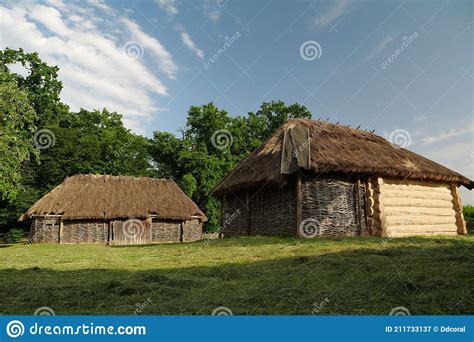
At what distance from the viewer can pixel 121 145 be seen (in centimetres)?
4178

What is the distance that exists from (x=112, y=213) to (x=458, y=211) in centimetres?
2238

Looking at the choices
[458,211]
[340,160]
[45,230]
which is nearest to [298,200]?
[340,160]

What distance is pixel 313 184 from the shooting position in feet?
48.6

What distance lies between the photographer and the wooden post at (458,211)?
60.0ft

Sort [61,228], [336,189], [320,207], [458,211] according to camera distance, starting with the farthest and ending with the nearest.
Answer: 1. [61,228]
2. [458,211]
3. [336,189]
4. [320,207]

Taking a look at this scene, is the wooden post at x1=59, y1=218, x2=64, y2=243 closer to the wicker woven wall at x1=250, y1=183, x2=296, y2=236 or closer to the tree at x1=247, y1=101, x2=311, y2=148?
the wicker woven wall at x1=250, y1=183, x2=296, y2=236

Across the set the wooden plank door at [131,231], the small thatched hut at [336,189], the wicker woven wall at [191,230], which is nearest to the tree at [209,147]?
the wicker woven wall at [191,230]

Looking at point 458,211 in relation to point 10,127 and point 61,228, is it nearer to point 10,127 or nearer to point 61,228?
point 10,127

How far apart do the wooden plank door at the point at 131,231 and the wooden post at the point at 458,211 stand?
20.7 meters

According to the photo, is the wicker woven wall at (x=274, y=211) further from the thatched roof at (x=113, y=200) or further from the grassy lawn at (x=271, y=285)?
the thatched roof at (x=113, y=200)

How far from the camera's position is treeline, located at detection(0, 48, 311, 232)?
37.2 meters

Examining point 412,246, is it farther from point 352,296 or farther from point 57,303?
point 57,303

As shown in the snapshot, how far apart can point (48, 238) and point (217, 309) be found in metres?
26.1

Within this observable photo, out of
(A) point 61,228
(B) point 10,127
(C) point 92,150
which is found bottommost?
(A) point 61,228
